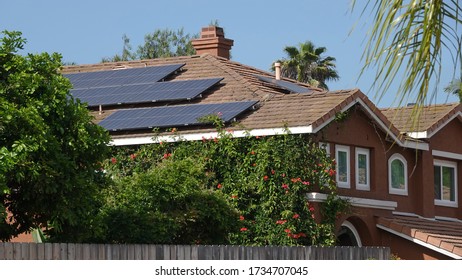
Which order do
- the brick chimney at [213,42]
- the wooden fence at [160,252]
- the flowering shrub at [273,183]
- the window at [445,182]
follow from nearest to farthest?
the wooden fence at [160,252] → the flowering shrub at [273,183] → the window at [445,182] → the brick chimney at [213,42]

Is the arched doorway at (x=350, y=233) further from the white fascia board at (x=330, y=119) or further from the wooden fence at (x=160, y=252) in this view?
the wooden fence at (x=160, y=252)

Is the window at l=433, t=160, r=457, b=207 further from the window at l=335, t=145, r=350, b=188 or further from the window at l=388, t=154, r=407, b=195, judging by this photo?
the window at l=335, t=145, r=350, b=188

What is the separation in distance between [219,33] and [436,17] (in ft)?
112

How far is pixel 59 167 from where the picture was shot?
20781 millimetres

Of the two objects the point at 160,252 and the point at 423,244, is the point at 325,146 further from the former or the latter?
the point at 160,252

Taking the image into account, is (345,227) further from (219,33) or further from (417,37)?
(417,37)

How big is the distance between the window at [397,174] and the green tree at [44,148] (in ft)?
49.1

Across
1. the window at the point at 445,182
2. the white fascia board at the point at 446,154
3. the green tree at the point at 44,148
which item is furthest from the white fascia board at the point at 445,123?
the green tree at the point at 44,148

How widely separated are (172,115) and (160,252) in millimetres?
13818

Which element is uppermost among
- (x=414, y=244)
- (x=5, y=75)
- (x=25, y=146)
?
(x=5, y=75)

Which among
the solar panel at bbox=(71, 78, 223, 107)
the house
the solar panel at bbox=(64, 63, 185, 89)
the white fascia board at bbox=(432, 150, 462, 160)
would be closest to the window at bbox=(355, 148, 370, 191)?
the house

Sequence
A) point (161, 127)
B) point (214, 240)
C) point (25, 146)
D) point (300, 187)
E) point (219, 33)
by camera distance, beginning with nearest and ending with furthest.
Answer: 1. point (25, 146)
2. point (214, 240)
3. point (300, 187)
4. point (161, 127)
5. point (219, 33)

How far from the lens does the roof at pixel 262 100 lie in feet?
101
